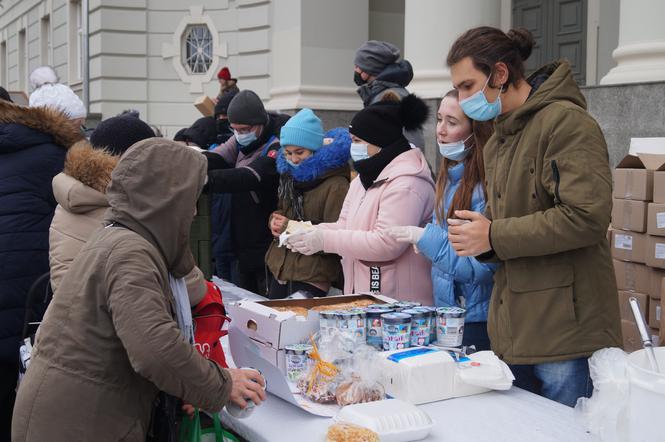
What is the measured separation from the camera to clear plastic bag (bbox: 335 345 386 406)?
2.08 m

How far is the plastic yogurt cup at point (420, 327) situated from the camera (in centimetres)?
235

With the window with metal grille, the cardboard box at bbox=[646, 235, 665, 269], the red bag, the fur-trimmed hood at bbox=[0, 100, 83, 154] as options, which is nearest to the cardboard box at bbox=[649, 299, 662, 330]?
the cardboard box at bbox=[646, 235, 665, 269]

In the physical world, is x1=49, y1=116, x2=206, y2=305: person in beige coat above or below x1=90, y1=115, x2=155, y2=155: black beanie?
below

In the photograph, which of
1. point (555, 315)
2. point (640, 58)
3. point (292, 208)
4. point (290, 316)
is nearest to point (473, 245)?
point (555, 315)

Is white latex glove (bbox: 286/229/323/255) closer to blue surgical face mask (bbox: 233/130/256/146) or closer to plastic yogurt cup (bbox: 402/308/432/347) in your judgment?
plastic yogurt cup (bbox: 402/308/432/347)

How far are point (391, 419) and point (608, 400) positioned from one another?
1.72 feet

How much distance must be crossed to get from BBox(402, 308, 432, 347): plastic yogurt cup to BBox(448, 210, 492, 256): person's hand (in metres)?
0.25

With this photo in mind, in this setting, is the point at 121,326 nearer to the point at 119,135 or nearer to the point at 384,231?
the point at 119,135

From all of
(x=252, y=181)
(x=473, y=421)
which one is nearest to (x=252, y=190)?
(x=252, y=181)

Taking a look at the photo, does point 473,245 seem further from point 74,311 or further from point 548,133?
point 74,311

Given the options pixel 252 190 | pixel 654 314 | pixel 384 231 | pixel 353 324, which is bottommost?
pixel 654 314

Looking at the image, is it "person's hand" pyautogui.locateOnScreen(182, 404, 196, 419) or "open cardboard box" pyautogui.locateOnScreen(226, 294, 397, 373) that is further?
"open cardboard box" pyautogui.locateOnScreen(226, 294, 397, 373)

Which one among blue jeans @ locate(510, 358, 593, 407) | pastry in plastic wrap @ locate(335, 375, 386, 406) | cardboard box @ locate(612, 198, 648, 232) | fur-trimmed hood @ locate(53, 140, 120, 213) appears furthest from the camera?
cardboard box @ locate(612, 198, 648, 232)

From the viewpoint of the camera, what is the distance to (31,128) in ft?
10.6
